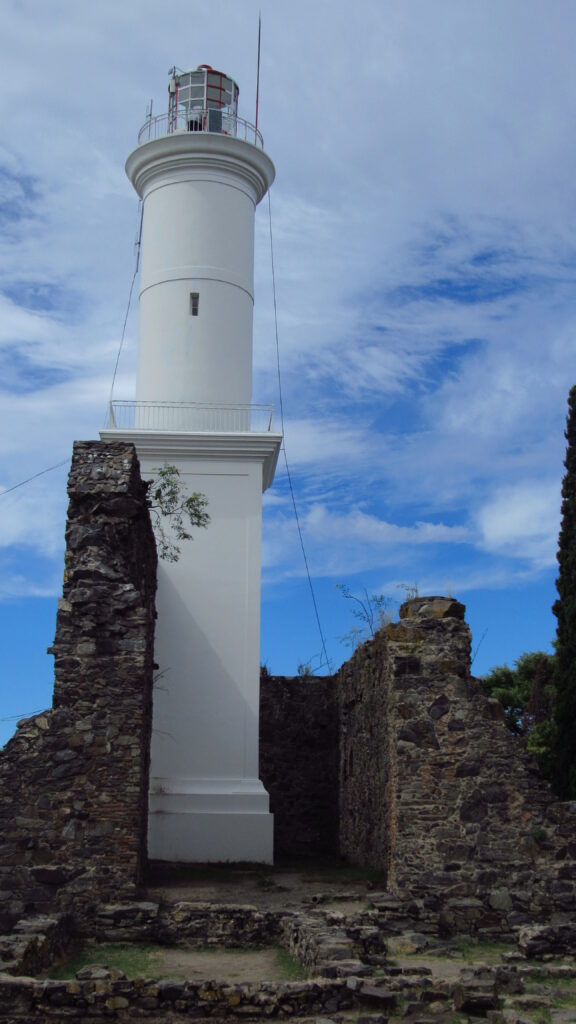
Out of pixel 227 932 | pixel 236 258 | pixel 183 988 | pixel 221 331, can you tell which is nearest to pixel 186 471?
pixel 221 331

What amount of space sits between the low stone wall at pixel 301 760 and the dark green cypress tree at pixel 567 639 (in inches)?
158

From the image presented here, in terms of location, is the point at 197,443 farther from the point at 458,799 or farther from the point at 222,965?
the point at 222,965

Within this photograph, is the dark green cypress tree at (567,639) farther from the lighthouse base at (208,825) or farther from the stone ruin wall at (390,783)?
the stone ruin wall at (390,783)

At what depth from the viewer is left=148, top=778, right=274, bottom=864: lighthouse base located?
57.0 ft

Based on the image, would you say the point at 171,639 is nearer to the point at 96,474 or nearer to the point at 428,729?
the point at 96,474

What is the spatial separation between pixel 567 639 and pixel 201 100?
40.5 feet

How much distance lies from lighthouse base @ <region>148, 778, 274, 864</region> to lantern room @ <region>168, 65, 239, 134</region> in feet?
39.9

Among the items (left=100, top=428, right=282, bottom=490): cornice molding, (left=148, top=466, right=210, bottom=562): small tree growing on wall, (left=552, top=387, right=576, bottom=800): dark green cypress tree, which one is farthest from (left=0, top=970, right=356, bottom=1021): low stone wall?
(left=100, top=428, right=282, bottom=490): cornice molding

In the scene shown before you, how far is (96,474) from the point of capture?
14281mm

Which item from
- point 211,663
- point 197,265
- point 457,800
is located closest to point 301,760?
point 211,663

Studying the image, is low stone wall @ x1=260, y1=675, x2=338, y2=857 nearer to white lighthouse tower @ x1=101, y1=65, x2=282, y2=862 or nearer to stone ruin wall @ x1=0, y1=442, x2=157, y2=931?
white lighthouse tower @ x1=101, y1=65, x2=282, y2=862

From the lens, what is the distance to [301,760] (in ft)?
67.5

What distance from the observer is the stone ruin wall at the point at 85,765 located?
479 inches

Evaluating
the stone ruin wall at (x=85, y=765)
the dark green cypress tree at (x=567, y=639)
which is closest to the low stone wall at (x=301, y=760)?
the dark green cypress tree at (x=567, y=639)
